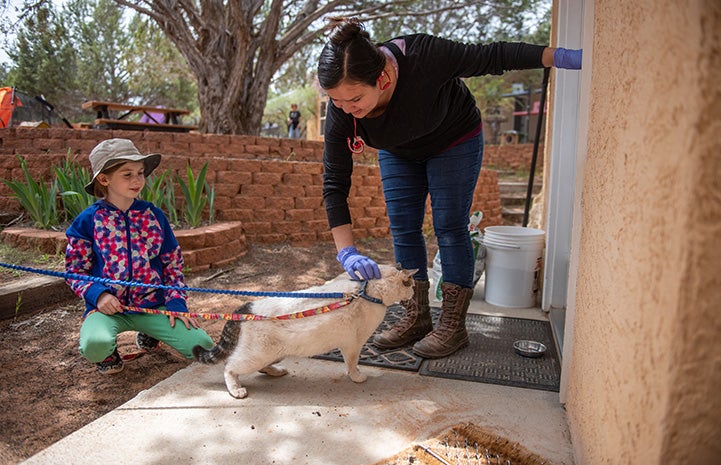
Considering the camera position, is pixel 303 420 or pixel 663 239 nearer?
pixel 663 239

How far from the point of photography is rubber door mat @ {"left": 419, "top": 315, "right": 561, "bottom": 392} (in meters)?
1.91

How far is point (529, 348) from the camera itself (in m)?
2.20

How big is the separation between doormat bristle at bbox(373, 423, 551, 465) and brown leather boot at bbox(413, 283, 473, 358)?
0.61m

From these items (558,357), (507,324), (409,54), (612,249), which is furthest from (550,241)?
(612,249)

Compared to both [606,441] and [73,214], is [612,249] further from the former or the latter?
[73,214]

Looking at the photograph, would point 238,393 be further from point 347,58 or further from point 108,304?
point 347,58

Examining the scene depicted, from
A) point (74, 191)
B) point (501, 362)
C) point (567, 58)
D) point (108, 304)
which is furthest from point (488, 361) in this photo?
point (74, 191)

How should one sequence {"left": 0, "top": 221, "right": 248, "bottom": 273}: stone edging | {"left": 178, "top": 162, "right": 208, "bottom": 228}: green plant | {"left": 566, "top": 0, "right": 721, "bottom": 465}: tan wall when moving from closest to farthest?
{"left": 566, "top": 0, "right": 721, "bottom": 465}: tan wall < {"left": 0, "top": 221, "right": 248, "bottom": 273}: stone edging < {"left": 178, "top": 162, "right": 208, "bottom": 228}: green plant

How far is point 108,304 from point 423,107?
157 centimetres

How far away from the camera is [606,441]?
40.1 inches

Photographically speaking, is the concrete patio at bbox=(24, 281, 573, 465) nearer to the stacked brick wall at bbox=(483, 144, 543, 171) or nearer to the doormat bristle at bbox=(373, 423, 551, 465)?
the doormat bristle at bbox=(373, 423, 551, 465)

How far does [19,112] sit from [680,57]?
40.8 ft

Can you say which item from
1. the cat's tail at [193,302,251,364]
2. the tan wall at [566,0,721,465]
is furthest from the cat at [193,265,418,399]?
the tan wall at [566,0,721,465]

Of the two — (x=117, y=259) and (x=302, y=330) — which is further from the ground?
(x=117, y=259)
